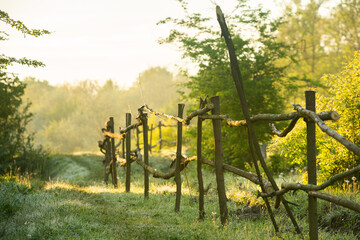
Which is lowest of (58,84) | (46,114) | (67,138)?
(67,138)

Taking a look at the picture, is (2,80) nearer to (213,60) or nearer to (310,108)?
(213,60)

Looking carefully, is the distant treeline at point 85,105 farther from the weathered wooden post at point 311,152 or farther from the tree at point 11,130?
the weathered wooden post at point 311,152

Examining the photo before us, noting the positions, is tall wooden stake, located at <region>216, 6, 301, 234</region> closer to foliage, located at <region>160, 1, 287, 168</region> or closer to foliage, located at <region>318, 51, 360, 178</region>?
foliage, located at <region>318, 51, 360, 178</region>

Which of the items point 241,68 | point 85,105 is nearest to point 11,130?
point 241,68

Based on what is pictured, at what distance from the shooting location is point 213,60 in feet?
53.5

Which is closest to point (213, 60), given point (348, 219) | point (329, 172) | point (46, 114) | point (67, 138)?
point (329, 172)

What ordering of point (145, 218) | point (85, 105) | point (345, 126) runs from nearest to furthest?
point (145, 218)
point (345, 126)
point (85, 105)

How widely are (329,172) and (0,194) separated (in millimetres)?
7984

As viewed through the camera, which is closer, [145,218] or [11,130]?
[145,218]

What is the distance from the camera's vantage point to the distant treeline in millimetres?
49062

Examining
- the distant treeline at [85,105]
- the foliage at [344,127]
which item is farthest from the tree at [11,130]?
the distant treeline at [85,105]

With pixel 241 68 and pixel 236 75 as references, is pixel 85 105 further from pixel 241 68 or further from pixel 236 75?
pixel 236 75

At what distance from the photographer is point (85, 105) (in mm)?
52469

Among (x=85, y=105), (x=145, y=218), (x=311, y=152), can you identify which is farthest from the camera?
(x=85, y=105)
